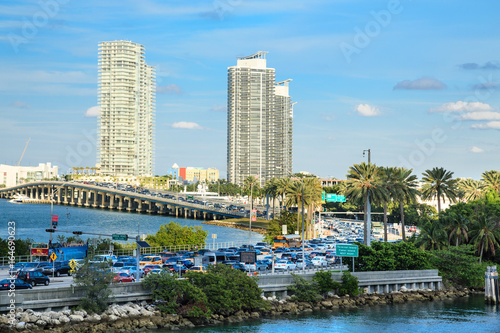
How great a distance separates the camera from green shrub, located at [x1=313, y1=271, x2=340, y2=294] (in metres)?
66.7

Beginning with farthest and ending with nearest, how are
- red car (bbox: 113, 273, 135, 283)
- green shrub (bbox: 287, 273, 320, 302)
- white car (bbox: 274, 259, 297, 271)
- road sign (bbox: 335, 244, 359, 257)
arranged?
1. white car (bbox: 274, 259, 297, 271)
2. road sign (bbox: 335, 244, 359, 257)
3. green shrub (bbox: 287, 273, 320, 302)
4. red car (bbox: 113, 273, 135, 283)

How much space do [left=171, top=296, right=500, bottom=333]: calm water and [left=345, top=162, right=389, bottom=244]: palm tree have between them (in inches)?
853

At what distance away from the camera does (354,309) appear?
2591 inches

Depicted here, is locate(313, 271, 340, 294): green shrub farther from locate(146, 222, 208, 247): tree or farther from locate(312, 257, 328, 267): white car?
locate(146, 222, 208, 247): tree

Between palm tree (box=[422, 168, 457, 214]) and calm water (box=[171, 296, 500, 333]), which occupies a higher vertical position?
palm tree (box=[422, 168, 457, 214])

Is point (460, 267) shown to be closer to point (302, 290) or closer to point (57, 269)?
point (302, 290)

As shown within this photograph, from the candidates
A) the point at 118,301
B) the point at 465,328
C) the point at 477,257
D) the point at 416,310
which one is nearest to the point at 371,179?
the point at 477,257

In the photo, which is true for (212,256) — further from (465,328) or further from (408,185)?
(408,185)

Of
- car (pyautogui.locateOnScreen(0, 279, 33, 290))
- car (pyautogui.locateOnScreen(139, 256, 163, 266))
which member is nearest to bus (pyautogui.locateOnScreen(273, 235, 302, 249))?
car (pyautogui.locateOnScreen(139, 256, 163, 266))

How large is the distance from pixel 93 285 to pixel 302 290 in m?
23.1

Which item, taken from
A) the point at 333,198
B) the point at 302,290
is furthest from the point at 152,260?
the point at 333,198

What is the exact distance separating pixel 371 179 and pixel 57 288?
5122cm

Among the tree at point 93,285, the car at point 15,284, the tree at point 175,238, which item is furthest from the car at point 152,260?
the car at point 15,284

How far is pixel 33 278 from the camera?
5366 centimetres
